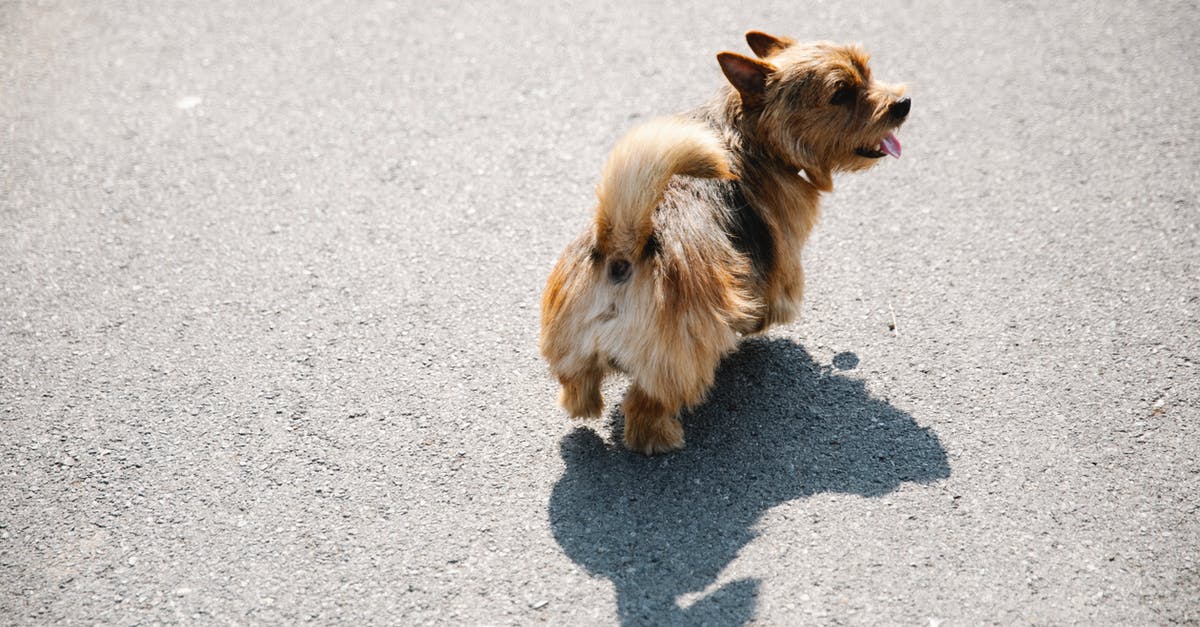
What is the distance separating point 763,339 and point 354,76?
3.34 metres

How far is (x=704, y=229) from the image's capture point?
3232 mm

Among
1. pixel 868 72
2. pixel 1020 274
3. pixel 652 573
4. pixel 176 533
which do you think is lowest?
pixel 176 533

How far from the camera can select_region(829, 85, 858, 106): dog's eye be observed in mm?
3489

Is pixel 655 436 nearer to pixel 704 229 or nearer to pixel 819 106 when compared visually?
pixel 704 229

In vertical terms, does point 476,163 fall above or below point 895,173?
below

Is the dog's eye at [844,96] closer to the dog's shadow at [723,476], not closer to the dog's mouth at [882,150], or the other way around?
the dog's mouth at [882,150]

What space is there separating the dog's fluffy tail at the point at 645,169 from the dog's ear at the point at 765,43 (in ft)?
2.99

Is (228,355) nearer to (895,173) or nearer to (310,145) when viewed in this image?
(310,145)

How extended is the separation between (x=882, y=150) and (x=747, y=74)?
676 mm

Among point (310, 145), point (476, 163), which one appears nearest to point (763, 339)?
point (476, 163)

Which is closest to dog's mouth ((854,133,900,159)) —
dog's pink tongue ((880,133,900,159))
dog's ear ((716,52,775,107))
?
dog's pink tongue ((880,133,900,159))

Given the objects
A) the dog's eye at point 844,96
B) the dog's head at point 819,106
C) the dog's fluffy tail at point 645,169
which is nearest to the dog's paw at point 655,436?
the dog's fluffy tail at point 645,169

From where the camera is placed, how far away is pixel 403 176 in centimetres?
506

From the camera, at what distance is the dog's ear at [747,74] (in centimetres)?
→ 333
